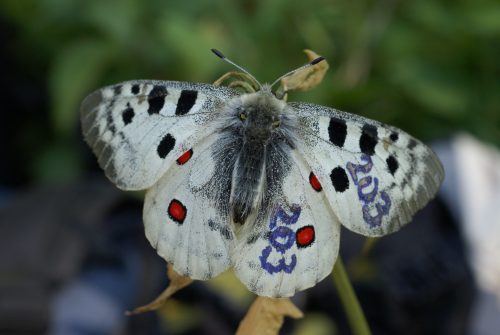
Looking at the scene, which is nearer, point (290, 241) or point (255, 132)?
point (290, 241)

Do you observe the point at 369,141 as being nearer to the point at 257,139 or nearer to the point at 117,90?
the point at 257,139

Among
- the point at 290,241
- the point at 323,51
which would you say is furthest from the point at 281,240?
the point at 323,51

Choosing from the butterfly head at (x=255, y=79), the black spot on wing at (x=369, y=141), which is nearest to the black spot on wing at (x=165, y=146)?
the butterfly head at (x=255, y=79)

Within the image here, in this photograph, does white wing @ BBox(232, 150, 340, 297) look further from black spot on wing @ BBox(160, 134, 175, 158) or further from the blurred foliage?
the blurred foliage

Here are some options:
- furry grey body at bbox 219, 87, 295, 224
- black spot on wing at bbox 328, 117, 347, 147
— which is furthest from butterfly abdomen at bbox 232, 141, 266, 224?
black spot on wing at bbox 328, 117, 347, 147

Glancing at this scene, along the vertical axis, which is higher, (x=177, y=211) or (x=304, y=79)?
Result: (x=304, y=79)

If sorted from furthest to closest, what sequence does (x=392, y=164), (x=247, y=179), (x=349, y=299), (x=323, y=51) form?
(x=323, y=51) < (x=247, y=179) < (x=392, y=164) < (x=349, y=299)

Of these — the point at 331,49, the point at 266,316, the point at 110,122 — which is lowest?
the point at 331,49

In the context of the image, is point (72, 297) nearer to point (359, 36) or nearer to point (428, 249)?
point (428, 249)
